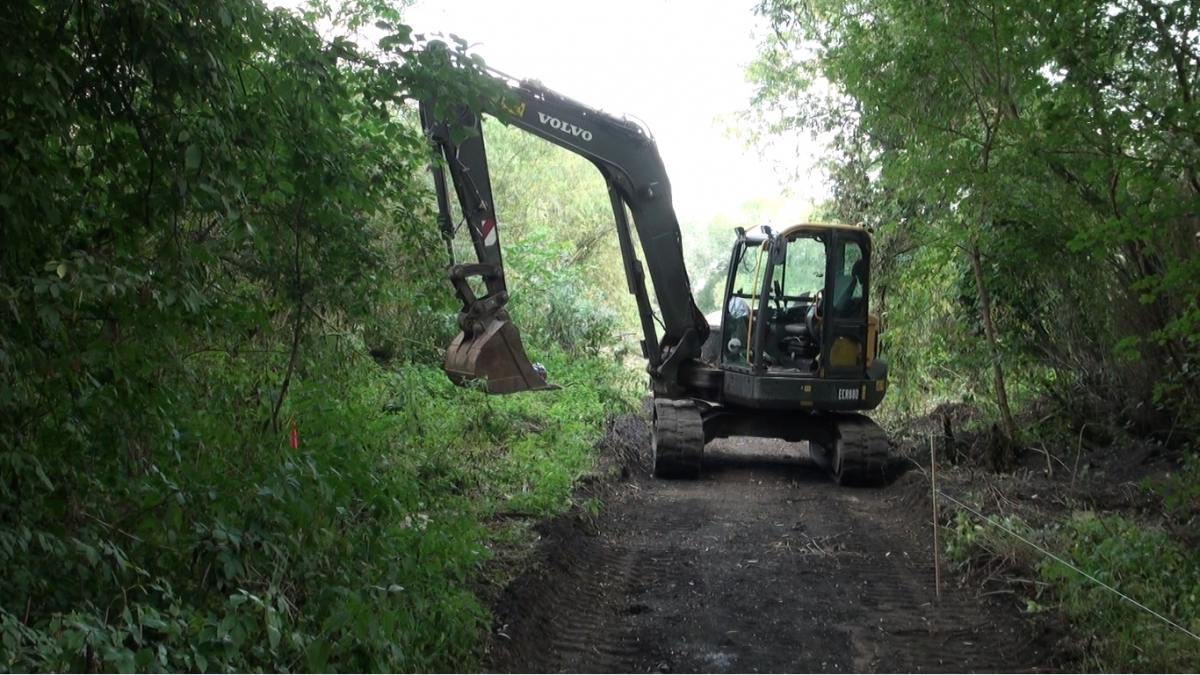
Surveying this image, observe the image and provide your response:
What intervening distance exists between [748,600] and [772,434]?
5.90 meters

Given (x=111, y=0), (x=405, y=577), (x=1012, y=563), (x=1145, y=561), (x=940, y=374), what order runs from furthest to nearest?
(x=940, y=374) < (x=1012, y=563) < (x=1145, y=561) < (x=405, y=577) < (x=111, y=0)

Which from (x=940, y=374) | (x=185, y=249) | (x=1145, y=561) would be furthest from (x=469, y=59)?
(x=940, y=374)

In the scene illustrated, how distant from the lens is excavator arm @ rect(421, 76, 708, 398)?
8.98m

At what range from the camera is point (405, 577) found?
5363 millimetres

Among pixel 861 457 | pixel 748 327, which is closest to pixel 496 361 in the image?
pixel 748 327

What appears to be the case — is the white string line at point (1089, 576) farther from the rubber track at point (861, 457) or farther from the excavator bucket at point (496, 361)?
the excavator bucket at point (496, 361)

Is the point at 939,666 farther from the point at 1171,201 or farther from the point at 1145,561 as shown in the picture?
the point at 1171,201

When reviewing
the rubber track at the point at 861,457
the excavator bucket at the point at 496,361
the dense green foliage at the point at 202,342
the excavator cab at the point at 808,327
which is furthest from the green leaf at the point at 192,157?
the rubber track at the point at 861,457

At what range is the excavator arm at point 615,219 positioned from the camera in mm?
8984

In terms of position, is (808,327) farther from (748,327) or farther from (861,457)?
(861,457)

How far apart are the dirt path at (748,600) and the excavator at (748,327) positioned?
1.57 metres

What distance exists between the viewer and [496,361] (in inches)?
351

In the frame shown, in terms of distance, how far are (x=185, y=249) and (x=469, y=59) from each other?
5.02 ft

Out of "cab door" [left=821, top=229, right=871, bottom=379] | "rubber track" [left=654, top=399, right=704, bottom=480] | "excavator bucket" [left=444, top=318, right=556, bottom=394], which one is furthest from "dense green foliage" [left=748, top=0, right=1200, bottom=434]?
"excavator bucket" [left=444, top=318, right=556, bottom=394]
